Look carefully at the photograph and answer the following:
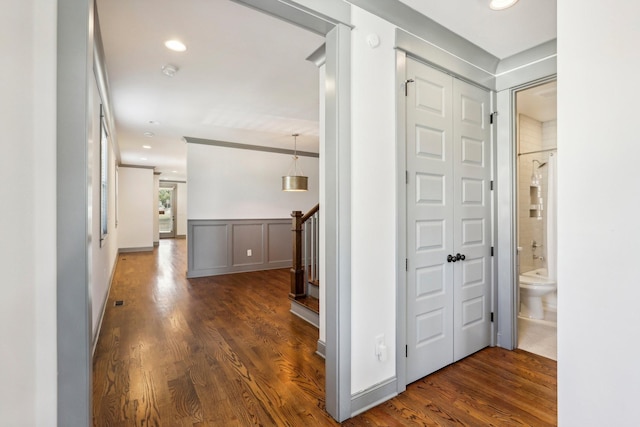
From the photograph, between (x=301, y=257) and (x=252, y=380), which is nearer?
(x=252, y=380)

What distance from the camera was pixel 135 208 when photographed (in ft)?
27.9

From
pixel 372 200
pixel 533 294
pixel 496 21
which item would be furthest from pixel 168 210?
pixel 496 21

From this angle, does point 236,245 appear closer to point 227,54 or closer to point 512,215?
point 227,54

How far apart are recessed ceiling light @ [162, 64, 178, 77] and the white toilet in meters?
4.38

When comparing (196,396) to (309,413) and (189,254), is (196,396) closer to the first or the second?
(309,413)

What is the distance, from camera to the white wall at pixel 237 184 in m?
5.69

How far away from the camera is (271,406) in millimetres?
1892

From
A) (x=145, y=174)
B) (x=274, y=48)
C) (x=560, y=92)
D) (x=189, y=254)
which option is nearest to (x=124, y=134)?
(x=189, y=254)

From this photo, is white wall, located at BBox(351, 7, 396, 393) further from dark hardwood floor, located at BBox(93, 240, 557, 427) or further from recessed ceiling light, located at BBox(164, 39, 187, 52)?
recessed ceiling light, located at BBox(164, 39, 187, 52)

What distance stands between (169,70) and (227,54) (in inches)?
27.0

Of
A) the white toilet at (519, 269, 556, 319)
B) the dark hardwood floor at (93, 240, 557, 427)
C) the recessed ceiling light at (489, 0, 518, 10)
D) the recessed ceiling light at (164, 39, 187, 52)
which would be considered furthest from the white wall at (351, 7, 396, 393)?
the white toilet at (519, 269, 556, 319)

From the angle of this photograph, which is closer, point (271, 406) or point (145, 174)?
point (271, 406)

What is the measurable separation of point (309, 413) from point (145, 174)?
8.82m

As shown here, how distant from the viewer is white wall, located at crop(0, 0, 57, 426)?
87 centimetres
